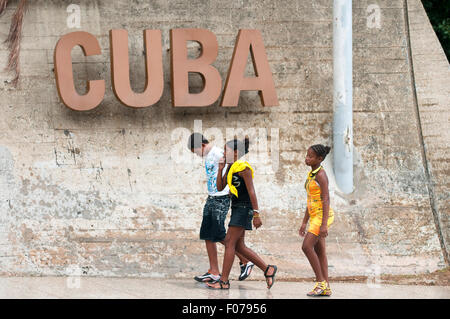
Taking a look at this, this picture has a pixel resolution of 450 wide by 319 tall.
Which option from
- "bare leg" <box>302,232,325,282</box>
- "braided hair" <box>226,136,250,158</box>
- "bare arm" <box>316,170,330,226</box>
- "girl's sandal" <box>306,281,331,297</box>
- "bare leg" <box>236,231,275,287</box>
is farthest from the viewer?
"bare leg" <box>236,231,275,287</box>

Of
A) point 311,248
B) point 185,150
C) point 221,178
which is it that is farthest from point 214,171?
point 185,150

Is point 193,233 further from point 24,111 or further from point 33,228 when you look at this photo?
point 24,111

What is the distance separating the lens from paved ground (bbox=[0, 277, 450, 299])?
8.00 meters

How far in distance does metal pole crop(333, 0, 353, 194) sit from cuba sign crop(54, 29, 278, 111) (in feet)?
3.20

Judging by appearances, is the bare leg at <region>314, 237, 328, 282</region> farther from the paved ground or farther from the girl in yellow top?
the paved ground

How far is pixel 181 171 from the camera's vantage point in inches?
410

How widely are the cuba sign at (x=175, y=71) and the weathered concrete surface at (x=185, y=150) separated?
1.07 feet

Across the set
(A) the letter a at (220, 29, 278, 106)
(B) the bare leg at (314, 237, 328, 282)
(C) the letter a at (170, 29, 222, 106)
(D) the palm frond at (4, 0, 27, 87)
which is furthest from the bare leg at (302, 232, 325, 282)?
(D) the palm frond at (4, 0, 27, 87)

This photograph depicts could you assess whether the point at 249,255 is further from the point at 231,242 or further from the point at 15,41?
the point at 15,41

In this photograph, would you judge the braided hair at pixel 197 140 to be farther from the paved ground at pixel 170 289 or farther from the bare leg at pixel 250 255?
the paved ground at pixel 170 289

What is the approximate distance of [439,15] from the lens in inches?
679

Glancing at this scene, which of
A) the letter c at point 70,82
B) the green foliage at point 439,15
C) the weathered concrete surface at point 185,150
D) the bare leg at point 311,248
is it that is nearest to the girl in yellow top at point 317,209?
the bare leg at point 311,248
